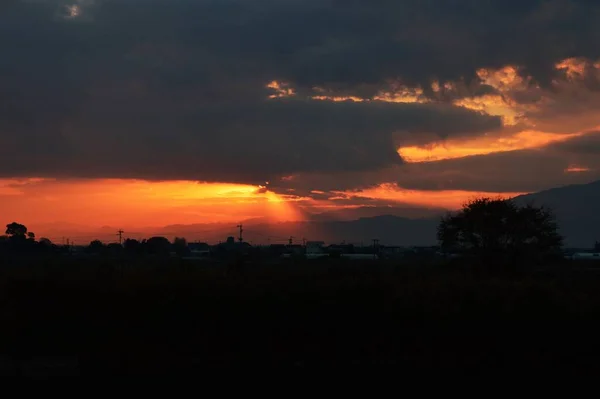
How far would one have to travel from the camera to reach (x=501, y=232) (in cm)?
4588

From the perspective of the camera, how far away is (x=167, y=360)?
1694cm

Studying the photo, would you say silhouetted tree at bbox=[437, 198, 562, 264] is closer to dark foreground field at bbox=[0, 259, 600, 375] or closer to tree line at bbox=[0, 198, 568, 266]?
tree line at bbox=[0, 198, 568, 266]

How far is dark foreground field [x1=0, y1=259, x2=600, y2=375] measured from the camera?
17172 millimetres

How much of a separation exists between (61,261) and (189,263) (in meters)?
3.79

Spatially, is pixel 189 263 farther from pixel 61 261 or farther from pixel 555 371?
pixel 555 371

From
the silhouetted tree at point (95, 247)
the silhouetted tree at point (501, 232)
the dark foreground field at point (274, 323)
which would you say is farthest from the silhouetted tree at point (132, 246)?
Answer: the dark foreground field at point (274, 323)

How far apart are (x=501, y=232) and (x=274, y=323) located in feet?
99.2

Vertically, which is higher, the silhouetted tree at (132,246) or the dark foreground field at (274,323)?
the silhouetted tree at (132,246)

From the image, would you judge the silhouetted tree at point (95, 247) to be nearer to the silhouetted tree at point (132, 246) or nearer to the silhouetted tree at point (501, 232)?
the silhouetted tree at point (132, 246)

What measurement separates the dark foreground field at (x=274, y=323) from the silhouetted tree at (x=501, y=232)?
79.4ft

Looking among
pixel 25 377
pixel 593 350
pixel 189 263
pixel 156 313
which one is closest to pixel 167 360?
pixel 156 313

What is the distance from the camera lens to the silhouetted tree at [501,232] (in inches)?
1775

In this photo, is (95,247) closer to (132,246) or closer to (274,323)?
(132,246)

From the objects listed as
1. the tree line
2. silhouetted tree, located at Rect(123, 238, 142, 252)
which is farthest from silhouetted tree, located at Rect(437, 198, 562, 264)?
silhouetted tree, located at Rect(123, 238, 142, 252)
